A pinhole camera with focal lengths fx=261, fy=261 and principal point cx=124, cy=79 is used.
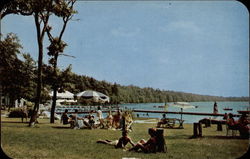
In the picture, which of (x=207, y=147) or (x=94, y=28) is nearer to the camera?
(x=207, y=147)

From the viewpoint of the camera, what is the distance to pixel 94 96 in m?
10.8

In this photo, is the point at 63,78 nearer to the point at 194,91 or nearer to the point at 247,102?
the point at 194,91

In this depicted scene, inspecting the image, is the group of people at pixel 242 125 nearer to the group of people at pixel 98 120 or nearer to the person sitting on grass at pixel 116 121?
the group of people at pixel 98 120

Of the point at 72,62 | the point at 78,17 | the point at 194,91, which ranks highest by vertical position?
the point at 78,17

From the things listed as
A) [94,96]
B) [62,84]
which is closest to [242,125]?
[94,96]

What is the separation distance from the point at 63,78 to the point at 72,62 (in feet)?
4.36

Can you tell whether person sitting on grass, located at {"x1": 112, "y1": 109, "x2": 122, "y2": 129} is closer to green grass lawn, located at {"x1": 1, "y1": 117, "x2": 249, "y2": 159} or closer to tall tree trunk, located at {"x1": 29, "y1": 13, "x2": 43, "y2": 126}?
green grass lawn, located at {"x1": 1, "y1": 117, "x2": 249, "y2": 159}

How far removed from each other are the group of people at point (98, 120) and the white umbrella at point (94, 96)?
1.62 meters

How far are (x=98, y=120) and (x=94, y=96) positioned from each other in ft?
8.34

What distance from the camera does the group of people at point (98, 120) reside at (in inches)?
497

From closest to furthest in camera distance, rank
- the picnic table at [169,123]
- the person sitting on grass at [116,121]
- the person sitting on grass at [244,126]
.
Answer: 1. the person sitting on grass at [244,126]
2. the person sitting on grass at [116,121]
3. the picnic table at [169,123]

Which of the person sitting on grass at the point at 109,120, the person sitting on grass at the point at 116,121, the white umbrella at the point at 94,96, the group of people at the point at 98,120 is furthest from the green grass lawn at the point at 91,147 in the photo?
the person sitting on grass at the point at 109,120

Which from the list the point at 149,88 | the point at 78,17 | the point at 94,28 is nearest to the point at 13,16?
the point at 78,17

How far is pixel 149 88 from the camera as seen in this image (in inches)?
402
